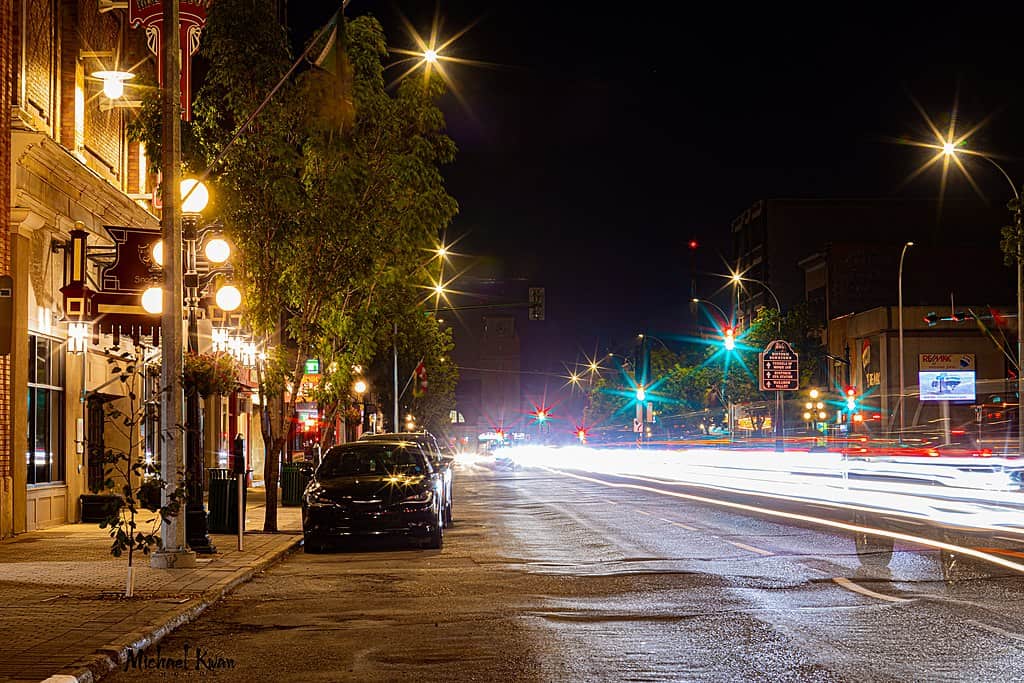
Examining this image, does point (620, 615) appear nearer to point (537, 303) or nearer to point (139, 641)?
point (139, 641)

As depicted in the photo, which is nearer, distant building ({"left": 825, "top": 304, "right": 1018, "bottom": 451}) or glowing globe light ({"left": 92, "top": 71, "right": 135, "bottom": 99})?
glowing globe light ({"left": 92, "top": 71, "right": 135, "bottom": 99})

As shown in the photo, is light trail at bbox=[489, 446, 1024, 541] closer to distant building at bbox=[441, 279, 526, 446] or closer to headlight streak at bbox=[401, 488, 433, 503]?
headlight streak at bbox=[401, 488, 433, 503]

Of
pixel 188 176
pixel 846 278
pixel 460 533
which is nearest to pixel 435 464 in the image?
pixel 460 533

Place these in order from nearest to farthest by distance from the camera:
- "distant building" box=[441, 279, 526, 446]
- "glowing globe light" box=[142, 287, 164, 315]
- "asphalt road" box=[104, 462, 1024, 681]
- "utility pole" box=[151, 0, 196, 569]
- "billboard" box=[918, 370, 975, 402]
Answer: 1. "asphalt road" box=[104, 462, 1024, 681]
2. "utility pole" box=[151, 0, 196, 569]
3. "glowing globe light" box=[142, 287, 164, 315]
4. "billboard" box=[918, 370, 975, 402]
5. "distant building" box=[441, 279, 526, 446]

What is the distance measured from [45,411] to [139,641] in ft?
46.4

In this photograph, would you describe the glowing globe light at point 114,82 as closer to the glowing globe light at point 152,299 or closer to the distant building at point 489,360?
the glowing globe light at point 152,299

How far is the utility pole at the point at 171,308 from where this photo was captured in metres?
15.7

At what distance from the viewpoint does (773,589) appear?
13.2 meters

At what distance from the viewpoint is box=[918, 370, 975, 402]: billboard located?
74.8 meters

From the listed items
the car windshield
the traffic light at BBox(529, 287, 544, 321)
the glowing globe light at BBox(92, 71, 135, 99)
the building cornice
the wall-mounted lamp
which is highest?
the glowing globe light at BBox(92, 71, 135, 99)

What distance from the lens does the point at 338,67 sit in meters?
20.1

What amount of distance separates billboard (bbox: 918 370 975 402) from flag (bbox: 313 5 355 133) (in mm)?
59440

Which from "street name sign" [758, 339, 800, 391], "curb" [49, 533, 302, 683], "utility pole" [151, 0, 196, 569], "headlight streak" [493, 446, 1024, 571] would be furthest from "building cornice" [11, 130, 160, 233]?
"street name sign" [758, 339, 800, 391]

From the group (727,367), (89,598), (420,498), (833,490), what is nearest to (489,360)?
(727,367)
